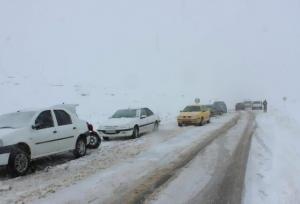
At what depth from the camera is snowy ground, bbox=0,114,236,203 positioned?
27.3 ft

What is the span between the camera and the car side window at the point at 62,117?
12914mm

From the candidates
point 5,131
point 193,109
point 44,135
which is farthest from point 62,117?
point 193,109

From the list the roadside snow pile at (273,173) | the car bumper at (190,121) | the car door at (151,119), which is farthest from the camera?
the car bumper at (190,121)

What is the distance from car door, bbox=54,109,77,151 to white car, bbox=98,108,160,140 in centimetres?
569

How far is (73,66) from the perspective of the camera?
194ft

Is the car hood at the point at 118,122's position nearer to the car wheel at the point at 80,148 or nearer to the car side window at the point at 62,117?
the car wheel at the point at 80,148

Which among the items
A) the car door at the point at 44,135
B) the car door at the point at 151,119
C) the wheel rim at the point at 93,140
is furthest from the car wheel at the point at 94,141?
the car door at the point at 151,119

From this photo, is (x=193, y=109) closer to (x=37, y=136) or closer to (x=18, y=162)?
(x=37, y=136)

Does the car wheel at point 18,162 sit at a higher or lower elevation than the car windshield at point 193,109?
lower

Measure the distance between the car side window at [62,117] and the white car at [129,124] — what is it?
5784 mm

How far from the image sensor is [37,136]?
37.9 ft

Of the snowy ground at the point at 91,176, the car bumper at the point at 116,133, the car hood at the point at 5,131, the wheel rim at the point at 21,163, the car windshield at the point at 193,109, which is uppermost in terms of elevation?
the car windshield at the point at 193,109

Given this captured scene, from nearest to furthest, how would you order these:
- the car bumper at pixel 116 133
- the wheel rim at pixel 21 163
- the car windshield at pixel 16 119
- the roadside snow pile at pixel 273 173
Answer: the roadside snow pile at pixel 273 173, the wheel rim at pixel 21 163, the car windshield at pixel 16 119, the car bumper at pixel 116 133

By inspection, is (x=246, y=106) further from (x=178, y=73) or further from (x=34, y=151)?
(x=34, y=151)
